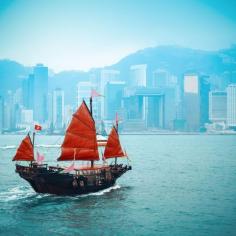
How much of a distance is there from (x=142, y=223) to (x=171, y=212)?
5029 millimetres

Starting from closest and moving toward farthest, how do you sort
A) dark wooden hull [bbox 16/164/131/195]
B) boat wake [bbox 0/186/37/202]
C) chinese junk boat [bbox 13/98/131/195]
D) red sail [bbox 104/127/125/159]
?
boat wake [bbox 0/186/37/202] < dark wooden hull [bbox 16/164/131/195] < chinese junk boat [bbox 13/98/131/195] < red sail [bbox 104/127/125/159]

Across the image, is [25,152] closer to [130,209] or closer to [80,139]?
[80,139]

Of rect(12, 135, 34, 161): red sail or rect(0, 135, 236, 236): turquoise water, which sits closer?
rect(0, 135, 236, 236): turquoise water

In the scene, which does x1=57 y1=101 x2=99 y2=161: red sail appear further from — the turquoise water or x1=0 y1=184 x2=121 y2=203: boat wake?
the turquoise water

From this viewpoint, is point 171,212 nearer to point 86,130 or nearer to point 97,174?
point 97,174

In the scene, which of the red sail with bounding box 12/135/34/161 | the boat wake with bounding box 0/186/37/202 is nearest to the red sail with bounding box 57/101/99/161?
the red sail with bounding box 12/135/34/161

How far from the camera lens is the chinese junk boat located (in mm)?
55188

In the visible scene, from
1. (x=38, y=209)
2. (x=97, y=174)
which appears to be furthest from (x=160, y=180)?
(x=38, y=209)

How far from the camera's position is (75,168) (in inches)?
2296

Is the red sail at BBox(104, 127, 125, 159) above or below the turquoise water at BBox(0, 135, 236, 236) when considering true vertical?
above

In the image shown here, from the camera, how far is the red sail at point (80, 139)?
58.9 meters

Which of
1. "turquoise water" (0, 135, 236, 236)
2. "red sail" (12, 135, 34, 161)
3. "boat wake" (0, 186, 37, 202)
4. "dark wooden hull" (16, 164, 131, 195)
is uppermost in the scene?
"red sail" (12, 135, 34, 161)

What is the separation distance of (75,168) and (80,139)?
3592 mm

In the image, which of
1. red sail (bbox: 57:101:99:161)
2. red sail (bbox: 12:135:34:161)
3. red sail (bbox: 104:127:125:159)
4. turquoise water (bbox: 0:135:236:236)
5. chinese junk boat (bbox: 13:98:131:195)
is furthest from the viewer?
red sail (bbox: 104:127:125:159)
